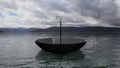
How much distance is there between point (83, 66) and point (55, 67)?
269 cm

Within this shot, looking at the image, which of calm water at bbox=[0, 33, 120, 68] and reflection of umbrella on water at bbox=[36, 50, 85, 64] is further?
reflection of umbrella on water at bbox=[36, 50, 85, 64]

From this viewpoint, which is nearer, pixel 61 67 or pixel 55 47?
pixel 61 67

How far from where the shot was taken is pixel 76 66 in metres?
17.9

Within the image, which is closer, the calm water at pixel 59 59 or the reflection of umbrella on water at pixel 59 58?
the calm water at pixel 59 59

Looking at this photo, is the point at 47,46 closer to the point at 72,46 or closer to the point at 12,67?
the point at 72,46

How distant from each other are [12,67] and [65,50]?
7677mm

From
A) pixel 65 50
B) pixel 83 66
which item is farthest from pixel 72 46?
pixel 83 66

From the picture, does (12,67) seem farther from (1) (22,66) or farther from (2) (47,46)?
(2) (47,46)

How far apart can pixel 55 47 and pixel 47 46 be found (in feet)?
3.69

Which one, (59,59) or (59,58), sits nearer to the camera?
(59,59)

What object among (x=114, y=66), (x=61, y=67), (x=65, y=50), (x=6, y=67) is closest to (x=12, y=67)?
(x=6, y=67)

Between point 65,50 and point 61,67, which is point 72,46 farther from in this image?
point 61,67

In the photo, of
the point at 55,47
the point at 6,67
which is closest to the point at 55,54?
the point at 55,47

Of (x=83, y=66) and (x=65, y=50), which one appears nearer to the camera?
(x=83, y=66)
